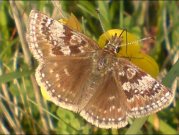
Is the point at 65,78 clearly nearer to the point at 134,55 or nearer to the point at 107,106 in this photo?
the point at 107,106

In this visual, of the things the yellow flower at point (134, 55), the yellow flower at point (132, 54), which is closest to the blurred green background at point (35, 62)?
the yellow flower at point (132, 54)

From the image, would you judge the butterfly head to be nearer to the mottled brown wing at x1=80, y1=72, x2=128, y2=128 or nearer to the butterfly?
the butterfly

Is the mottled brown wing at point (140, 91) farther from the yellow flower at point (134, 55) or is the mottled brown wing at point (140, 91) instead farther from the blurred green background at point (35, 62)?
the blurred green background at point (35, 62)

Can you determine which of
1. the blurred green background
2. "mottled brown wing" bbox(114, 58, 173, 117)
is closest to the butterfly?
"mottled brown wing" bbox(114, 58, 173, 117)

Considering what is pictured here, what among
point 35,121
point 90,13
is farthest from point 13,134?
point 90,13

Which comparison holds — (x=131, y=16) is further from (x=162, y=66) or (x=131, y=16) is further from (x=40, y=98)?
(x=40, y=98)
